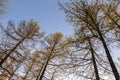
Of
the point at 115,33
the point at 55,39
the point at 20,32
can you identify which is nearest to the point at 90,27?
the point at 115,33

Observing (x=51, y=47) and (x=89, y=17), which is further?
(x=51, y=47)

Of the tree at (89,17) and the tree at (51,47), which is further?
the tree at (51,47)

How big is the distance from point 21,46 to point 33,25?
104 inches

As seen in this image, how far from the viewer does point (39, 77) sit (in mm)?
13086

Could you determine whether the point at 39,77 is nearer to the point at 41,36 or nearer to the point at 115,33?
the point at 41,36

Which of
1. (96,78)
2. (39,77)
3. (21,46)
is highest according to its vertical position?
(21,46)

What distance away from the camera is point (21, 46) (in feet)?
38.7

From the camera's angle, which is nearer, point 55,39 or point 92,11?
point 92,11

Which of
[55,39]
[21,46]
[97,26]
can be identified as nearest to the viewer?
[97,26]

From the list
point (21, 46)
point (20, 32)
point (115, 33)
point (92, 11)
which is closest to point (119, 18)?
point (115, 33)

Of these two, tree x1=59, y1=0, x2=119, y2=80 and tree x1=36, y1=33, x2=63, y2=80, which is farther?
tree x1=36, y1=33, x2=63, y2=80

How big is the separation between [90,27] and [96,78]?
2.26m

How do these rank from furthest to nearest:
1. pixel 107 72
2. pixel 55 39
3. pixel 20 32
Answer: pixel 55 39
pixel 20 32
pixel 107 72

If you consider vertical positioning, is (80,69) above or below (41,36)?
below
